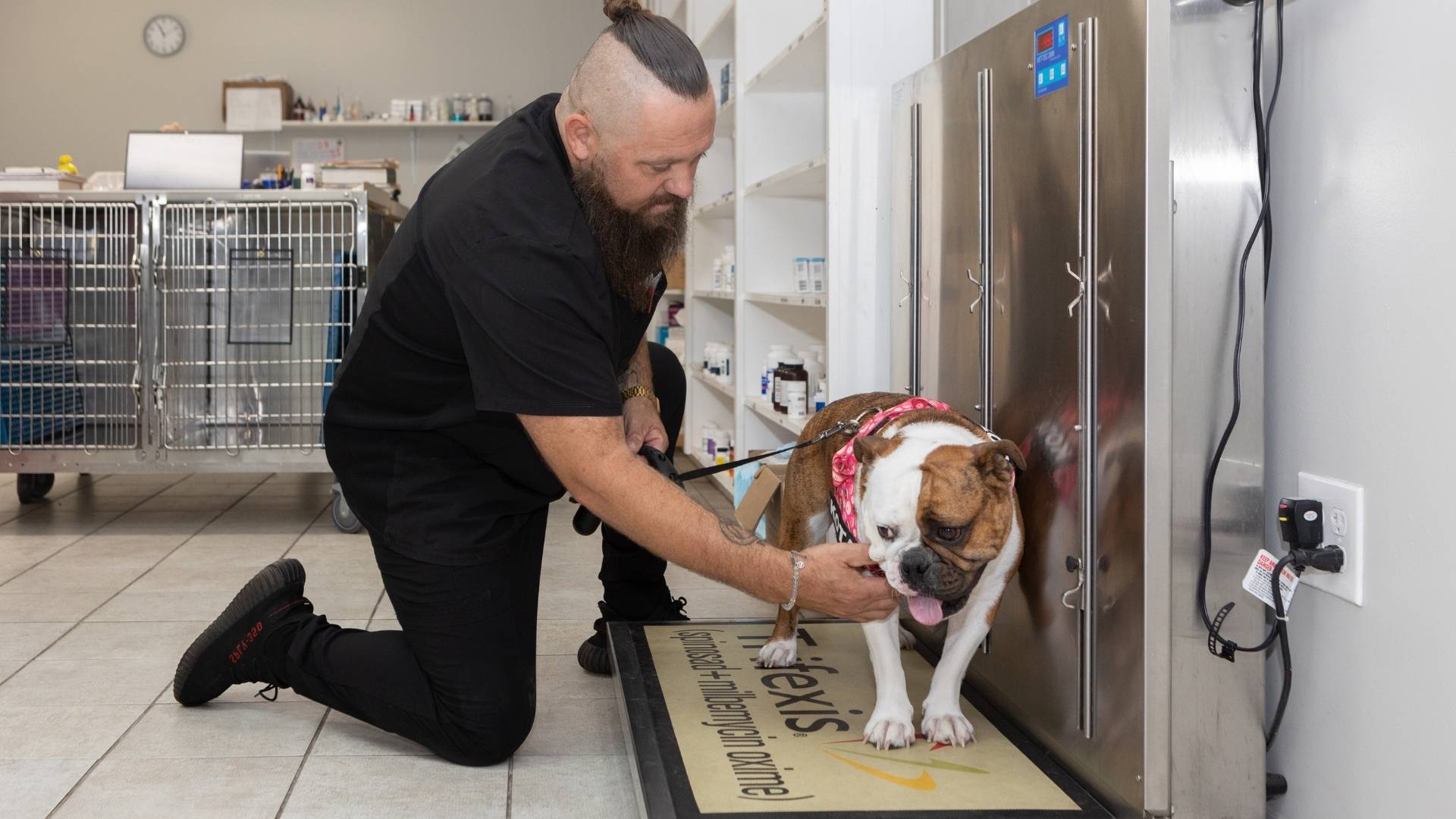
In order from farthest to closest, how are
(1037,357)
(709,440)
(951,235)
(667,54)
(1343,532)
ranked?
(709,440), (951,235), (1037,357), (667,54), (1343,532)

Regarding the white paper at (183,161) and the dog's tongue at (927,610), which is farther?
the white paper at (183,161)

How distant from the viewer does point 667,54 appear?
1.64m

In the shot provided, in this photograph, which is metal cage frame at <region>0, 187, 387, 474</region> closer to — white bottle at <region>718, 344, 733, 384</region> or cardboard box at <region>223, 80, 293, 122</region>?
white bottle at <region>718, 344, 733, 384</region>

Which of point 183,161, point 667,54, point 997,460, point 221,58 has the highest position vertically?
point 221,58

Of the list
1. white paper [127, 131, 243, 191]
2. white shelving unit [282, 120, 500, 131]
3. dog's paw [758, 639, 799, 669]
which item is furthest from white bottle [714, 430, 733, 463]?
white shelving unit [282, 120, 500, 131]

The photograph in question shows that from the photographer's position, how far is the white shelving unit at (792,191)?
2.77m

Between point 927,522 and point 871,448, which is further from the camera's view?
point 871,448

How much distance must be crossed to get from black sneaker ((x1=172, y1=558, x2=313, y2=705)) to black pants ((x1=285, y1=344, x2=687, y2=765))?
58 millimetres

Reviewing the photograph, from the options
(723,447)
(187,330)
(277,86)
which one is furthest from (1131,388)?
(277,86)

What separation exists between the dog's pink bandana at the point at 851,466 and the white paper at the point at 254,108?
7.17 metres

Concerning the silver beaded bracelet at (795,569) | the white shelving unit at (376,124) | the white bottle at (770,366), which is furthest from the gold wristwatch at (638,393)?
the white shelving unit at (376,124)

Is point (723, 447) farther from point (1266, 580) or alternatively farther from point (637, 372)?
point (1266, 580)

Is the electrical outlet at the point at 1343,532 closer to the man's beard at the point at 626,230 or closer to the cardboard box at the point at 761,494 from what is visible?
the man's beard at the point at 626,230

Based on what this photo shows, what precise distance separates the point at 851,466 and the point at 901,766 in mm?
451
